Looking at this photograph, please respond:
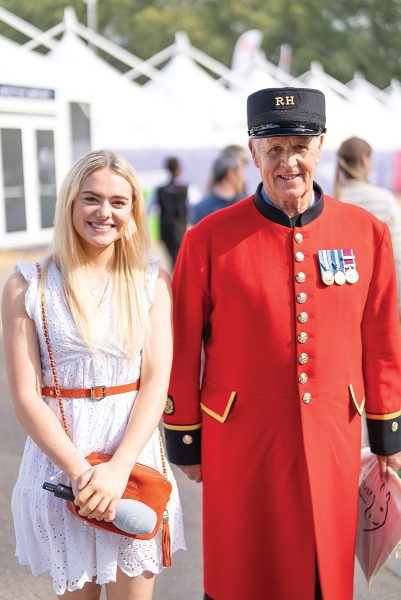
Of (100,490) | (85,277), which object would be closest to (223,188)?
(85,277)

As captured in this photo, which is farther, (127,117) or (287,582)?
(127,117)

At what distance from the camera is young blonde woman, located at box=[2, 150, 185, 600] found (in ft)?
7.03

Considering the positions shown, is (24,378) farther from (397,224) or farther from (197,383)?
(397,224)

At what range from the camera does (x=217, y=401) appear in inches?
97.6

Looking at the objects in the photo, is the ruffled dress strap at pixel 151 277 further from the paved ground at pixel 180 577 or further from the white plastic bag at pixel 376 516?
the paved ground at pixel 180 577

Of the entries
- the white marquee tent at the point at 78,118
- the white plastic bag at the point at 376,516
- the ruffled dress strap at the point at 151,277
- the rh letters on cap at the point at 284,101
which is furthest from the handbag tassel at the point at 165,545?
the white marquee tent at the point at 78,118

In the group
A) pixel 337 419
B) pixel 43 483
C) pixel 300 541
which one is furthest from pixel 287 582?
pixel 43 483

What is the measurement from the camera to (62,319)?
7.11ft

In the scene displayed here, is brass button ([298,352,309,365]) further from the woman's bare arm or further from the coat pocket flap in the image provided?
the woman's bare arm

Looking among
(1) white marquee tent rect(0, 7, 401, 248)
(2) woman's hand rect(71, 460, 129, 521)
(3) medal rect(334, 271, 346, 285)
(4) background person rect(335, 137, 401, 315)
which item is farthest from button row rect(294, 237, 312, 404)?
(1) white marquee tent rect(0, 7, 401, 248)

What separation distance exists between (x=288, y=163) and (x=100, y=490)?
1.06 metres

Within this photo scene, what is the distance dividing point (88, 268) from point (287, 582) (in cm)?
117

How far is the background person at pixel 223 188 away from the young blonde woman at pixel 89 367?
13.1 ft

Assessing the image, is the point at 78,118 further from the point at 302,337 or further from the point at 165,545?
the point at 165,545
